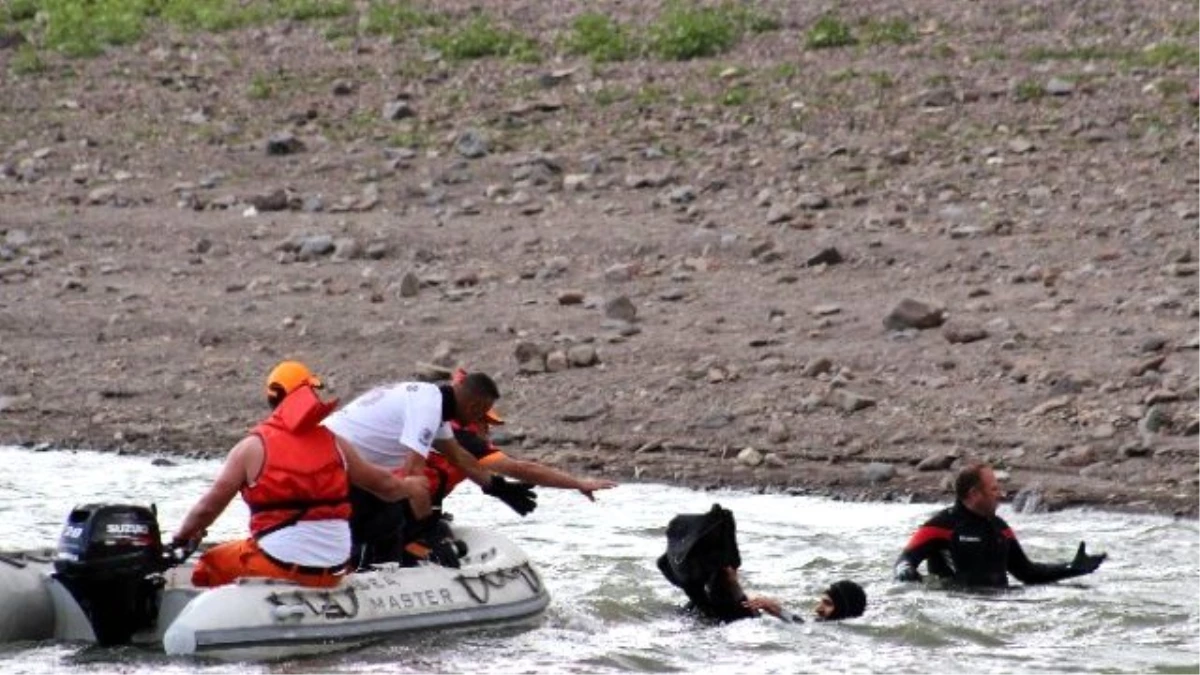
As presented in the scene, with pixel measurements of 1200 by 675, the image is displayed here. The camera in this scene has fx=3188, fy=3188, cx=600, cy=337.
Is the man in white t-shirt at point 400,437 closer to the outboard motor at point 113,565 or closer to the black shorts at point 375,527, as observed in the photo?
the black shorts at point 375,527

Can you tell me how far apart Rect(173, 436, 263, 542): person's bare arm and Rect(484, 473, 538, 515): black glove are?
1871mm

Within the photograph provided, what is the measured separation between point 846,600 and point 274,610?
111 inches

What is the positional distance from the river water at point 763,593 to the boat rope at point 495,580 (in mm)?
169

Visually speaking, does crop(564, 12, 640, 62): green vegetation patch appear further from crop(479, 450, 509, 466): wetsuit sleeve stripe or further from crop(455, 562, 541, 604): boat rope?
crop(455, 562, 541, 604): boat rope

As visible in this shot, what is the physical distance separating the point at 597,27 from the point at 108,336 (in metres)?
6.22

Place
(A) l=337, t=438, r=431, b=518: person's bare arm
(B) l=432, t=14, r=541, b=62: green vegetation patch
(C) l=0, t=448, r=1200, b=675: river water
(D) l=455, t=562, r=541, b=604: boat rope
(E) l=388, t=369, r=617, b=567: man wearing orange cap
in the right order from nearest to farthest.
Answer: (A) l=337, t=438, r=431, b=518: person's bare arm → (C) l=0, t=448, r=1200, b=675: river water → (D) l=455, t=562, r=541, b=604: boat rope → (E) l=388, t=369, r=617, b=567: man wearing orange cap → (B) l=432, t=14, r=541, b=62: green vegetation patch

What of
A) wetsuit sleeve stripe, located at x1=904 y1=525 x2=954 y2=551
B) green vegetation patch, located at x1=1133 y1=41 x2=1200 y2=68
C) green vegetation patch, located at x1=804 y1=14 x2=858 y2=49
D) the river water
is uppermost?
green vegetation patch, located at x1=804 y1=14 x2=858 y2=49

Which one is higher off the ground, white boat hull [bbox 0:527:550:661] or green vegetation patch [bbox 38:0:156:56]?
green vegetation patch [bbox 38:0:156:56]

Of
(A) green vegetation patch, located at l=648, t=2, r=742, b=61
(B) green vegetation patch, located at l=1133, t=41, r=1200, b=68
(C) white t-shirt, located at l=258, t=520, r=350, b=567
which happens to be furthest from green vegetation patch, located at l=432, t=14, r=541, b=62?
(C) white t-shirt, located at l=258, t=520, r=350, b=567

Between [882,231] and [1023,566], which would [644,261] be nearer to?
[882,231]

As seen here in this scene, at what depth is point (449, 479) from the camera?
49.8 feet

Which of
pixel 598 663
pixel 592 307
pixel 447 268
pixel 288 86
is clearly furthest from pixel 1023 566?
pixel 288 86

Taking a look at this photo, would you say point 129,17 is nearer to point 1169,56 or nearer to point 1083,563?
point 1169,56

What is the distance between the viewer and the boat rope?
14727mm
